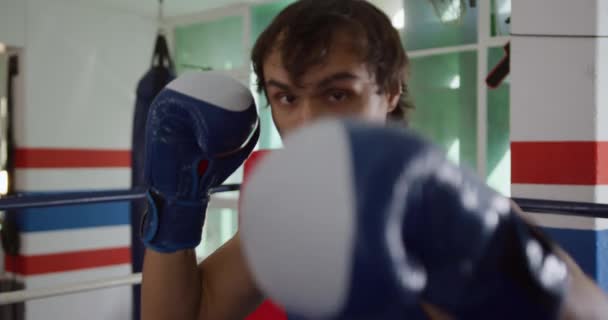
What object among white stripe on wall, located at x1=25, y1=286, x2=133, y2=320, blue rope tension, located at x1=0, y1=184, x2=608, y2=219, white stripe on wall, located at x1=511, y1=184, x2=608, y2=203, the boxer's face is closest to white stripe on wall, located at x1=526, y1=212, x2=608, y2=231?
white stripe on wall, located at x1=511, y1=184, x2=608, y2=203

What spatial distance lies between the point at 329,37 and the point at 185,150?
0.28 m

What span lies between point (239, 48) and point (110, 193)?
3.26m

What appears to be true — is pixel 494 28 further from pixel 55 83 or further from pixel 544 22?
pixel 55 83

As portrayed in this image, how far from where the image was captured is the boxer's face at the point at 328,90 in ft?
2.31

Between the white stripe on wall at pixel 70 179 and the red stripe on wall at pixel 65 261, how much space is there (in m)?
0.49

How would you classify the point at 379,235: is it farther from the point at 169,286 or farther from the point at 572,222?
the point at 572,222

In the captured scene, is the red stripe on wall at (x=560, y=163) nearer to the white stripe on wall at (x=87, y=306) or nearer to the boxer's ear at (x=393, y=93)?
the boxer's ear at (x=393, y=93)

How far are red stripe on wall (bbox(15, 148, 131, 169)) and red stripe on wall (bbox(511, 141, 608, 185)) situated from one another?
10.7 ft

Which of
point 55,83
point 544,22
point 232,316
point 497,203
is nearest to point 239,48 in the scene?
point 55,83

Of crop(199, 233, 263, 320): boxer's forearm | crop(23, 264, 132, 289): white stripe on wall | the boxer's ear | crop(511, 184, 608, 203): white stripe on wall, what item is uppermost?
the boxer's ear

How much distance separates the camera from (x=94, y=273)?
4039 mm

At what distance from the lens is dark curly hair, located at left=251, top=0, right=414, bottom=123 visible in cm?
72

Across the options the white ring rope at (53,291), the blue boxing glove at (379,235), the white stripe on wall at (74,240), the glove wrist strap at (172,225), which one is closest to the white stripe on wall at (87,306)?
the white stripe on wall at (74,240)

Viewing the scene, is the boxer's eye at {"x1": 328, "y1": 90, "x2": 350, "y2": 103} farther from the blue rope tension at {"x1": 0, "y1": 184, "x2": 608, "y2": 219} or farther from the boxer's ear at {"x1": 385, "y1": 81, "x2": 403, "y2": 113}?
the blue rope tension at {"x1": 0, "y1": 184, "x2": 608, "y2": 219}
